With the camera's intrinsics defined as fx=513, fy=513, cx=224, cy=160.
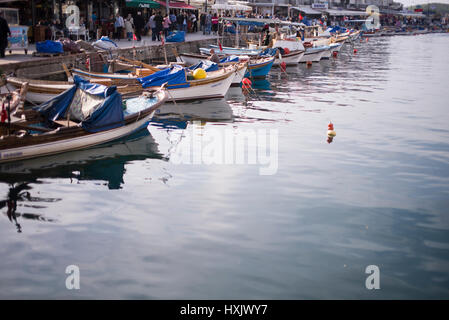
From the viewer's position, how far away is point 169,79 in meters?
19.9

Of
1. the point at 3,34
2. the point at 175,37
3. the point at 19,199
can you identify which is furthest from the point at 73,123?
the point at 175,37

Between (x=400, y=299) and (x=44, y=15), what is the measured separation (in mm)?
26682

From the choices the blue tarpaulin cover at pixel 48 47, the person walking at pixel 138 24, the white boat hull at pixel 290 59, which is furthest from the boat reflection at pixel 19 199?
the person walking at pixel 138 24

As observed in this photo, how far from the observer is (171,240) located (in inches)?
341

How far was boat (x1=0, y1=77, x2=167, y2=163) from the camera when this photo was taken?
40.9 feet

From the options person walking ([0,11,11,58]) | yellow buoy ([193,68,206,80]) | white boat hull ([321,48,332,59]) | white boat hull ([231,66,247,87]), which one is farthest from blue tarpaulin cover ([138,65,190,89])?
white boat hull ([321,48,332,59])

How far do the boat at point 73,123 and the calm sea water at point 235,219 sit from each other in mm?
352

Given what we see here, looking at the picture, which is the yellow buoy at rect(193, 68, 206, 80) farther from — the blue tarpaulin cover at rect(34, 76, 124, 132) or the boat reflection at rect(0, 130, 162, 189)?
the blue tarpaulin cover at rect(34, 76, 124, 132)

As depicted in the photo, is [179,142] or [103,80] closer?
[179,142]

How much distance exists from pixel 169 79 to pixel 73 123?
21.8 feet

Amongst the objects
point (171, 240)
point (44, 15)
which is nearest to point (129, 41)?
point (44, 15)

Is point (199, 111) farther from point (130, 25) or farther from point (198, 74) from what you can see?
point (130, 25)

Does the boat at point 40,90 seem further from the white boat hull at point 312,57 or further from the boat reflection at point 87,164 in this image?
the white boat hull at point 312,57
